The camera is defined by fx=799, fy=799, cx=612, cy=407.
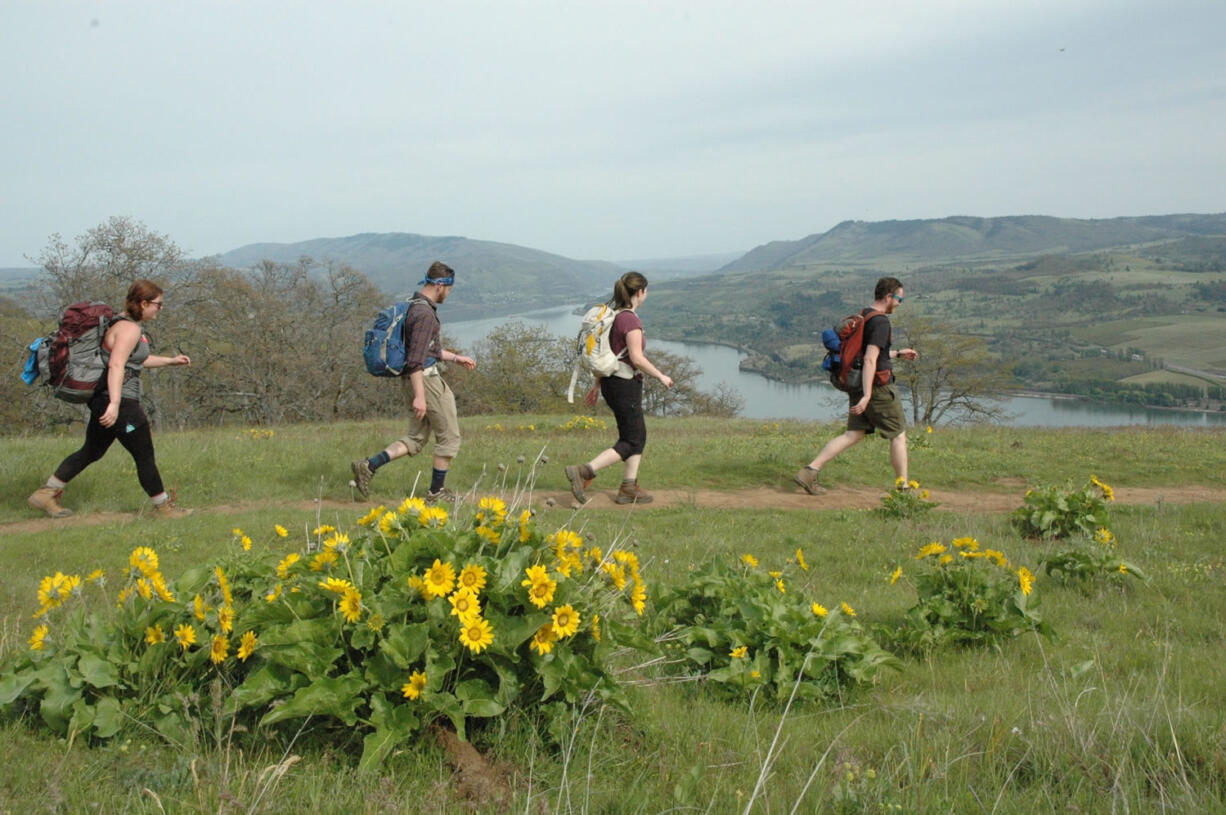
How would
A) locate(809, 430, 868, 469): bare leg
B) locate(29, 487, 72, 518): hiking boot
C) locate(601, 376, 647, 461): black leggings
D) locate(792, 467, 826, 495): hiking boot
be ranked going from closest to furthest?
locate(29, 487, 72, 518): hiking boot
locate(601, 376, 647, 461): black leggings
locate(809, 430, 868, 469): bare leg
locate(792, 467, 826, 495): hiking boot

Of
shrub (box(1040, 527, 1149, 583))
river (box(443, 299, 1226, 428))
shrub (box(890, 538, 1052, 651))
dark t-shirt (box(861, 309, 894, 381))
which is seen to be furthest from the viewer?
river (box(443, 299, 1226, 428))

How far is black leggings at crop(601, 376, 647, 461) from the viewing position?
8.68 metres

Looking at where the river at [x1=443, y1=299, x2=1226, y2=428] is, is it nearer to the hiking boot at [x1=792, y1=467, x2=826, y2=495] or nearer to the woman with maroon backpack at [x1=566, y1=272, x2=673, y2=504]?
the hiking boot at [x1=792, y1=467, x2=826, y2=495]

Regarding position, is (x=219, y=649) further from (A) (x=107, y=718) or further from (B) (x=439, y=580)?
(B) (x=439, y=580)

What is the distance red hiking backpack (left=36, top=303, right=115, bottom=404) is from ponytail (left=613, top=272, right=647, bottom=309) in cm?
493

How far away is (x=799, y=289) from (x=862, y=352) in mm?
186308

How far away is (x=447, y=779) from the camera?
2.68 meters

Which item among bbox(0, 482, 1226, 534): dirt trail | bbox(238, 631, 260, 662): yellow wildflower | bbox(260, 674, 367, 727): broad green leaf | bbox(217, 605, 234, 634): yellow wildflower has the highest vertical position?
bbox(217, 605, 234, 634): yellow wildflower

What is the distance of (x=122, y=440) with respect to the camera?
7.85 metres

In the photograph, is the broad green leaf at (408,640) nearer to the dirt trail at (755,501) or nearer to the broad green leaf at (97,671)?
the broad green leaf at (97,671)

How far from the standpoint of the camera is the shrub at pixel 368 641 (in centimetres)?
277

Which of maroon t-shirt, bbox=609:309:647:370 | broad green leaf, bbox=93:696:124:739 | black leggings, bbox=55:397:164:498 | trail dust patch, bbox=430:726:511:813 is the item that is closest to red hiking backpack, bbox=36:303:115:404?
black leggings, bbox=55:397:164:498

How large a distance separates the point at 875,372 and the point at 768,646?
6124mm

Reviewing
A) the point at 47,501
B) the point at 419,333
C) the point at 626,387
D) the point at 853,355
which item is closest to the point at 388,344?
the point at 419,333
